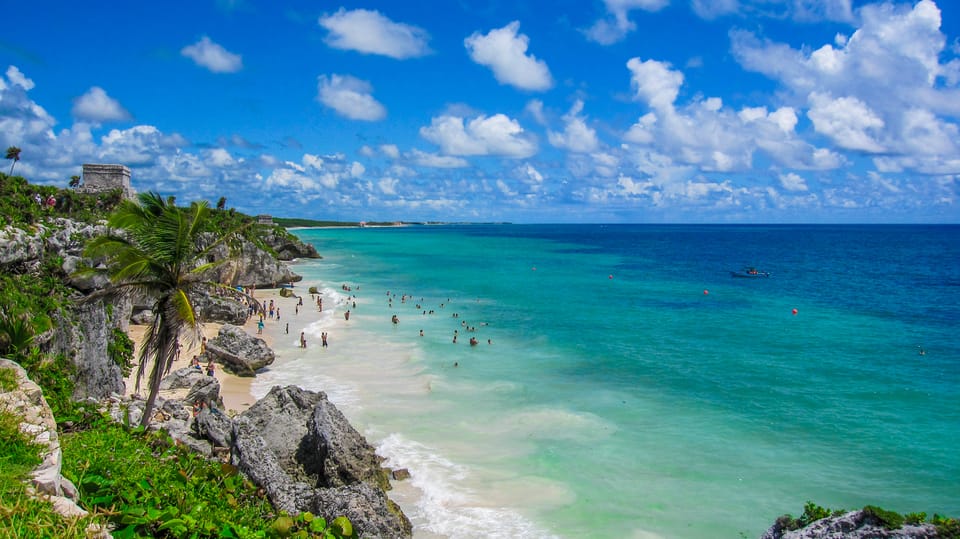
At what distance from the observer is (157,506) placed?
761 centimetres

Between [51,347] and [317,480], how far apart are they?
752 centimetres

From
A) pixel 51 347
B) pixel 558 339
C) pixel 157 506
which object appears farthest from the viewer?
pixel 558 339

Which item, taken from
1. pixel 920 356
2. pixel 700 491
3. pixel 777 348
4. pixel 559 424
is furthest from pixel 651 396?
pixel 920 356

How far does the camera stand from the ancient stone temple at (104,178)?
29.5 metres

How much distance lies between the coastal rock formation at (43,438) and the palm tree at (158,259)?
11.9 ft

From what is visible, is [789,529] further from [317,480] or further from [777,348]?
[777,348]

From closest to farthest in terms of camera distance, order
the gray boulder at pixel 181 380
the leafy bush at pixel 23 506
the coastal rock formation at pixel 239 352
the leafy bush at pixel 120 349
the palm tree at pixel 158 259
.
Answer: the leafy bush at pixel 23 506
the palm tree at pixel 158 259
the leafy bush at pixel 120 349
the gray boulder at pixel 181 380
the coastal rock formation at pixel 239 352

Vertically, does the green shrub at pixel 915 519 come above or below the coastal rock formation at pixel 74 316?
below

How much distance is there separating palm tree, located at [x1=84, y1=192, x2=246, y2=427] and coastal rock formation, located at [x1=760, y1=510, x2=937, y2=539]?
12935mm

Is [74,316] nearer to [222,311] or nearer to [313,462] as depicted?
[313,462]

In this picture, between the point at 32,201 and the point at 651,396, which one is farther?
the point at 651,396

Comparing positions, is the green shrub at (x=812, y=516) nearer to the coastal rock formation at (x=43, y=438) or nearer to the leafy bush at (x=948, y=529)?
the leafy bush at (x=948, y=529)

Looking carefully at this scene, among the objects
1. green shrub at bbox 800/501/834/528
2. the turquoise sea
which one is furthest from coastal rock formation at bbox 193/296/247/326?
green shrub at bbox 800/501/834/528

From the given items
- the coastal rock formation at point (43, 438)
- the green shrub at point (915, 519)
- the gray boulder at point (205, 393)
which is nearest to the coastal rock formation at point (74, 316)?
the gray boulder at point (205, 393)
